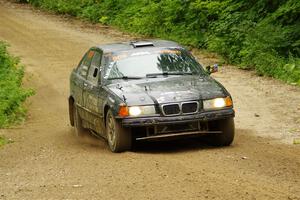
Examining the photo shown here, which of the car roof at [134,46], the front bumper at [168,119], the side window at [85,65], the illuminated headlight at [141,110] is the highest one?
the car roof at [134,46]

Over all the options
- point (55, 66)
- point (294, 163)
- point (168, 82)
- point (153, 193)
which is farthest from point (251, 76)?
point (153, 193)

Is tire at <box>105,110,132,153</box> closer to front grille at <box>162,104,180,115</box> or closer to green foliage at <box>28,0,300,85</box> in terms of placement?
front grille at <box>162,104,180,115</box>

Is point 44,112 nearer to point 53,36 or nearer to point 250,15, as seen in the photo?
point 250,15

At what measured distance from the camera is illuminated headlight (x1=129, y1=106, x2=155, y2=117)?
1093cm

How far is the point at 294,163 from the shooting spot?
9906 millimetres

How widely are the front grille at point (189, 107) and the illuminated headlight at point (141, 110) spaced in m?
0.44

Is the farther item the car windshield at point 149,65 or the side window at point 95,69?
the side window at point 95,69

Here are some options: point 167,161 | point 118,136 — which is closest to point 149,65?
point 118,136

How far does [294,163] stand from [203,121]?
1663 mm

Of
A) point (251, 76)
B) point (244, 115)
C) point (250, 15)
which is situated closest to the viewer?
point (244, 115)

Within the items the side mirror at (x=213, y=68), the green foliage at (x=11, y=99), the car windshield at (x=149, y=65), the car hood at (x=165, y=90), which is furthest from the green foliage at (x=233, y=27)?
the car hood at (x=165, y=90)

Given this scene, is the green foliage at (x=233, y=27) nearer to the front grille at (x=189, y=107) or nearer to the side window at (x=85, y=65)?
the side window at (x=85, y=65)

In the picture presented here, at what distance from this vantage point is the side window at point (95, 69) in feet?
41.1

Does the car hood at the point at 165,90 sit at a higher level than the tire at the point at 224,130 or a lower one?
higher
